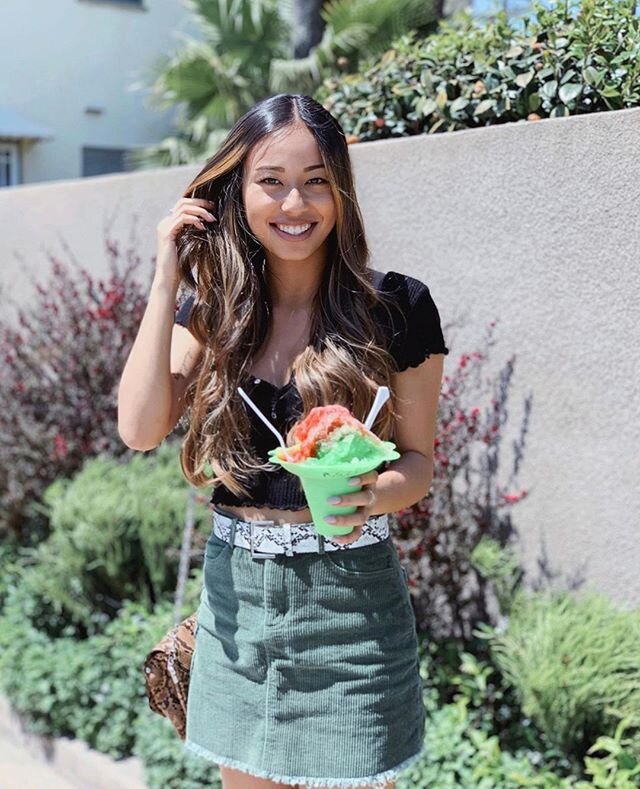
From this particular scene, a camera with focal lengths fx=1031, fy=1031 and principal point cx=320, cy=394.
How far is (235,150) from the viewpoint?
6.73 feet

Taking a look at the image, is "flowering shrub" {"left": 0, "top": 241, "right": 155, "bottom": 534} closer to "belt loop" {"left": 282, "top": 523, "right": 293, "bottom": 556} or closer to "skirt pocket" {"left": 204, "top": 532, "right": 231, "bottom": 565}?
"skirt pocket" {"left": 204, "top": 532, "right": 231, "bottom": 565}

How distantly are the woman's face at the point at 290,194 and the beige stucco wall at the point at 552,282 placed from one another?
1.33 m

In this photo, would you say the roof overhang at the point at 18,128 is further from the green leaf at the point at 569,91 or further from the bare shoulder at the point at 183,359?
the bare shoulder at the point at 183,359

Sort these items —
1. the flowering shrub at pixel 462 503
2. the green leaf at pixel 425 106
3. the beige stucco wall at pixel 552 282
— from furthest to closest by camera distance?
1. the green leaf at pixel 425 106
2. the flowering shrub at pixel 462 503
3. the beige stucco wall at pixel 552 282

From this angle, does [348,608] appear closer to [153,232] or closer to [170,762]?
[170,762]

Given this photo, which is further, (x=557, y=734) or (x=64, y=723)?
(x=64, y=723)

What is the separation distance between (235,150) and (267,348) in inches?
15.8

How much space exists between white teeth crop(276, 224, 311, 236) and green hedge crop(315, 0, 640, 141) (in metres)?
1.51

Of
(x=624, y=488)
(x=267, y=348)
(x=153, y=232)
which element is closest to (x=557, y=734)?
(x=624, y=488)

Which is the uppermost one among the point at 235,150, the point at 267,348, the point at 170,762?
the point at 235,150

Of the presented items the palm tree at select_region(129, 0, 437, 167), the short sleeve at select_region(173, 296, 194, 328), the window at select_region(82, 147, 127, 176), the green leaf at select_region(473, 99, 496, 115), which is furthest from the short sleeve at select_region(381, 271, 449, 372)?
the window at select_region(82, 147, 127, 176)

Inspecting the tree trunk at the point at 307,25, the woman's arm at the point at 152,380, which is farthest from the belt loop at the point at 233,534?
the tree trunk at the point at 307,25

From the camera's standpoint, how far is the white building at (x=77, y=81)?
45.6 ft

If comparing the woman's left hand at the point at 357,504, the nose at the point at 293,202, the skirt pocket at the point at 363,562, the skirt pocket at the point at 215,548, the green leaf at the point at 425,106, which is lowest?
the skirt pocket at the point at 215,548
